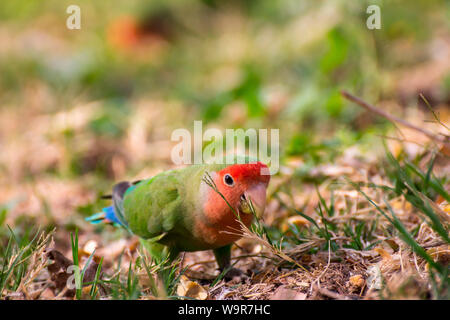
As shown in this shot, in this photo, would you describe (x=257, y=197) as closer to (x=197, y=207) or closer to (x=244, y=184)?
(x=244, y=184)

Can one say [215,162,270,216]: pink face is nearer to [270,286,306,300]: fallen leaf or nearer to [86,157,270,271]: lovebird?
[86,157,270,271]: lovebird

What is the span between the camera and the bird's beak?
2359mm

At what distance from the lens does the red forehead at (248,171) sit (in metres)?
2.37

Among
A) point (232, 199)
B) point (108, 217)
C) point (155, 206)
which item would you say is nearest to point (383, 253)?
point (232, 199)

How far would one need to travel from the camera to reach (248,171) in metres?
2.36

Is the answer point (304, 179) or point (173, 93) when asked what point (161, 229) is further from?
point (173, 93)

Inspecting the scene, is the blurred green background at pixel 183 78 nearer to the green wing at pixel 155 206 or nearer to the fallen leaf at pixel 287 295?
the green wing at pixel 155 206

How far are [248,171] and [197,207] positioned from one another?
0.37 meters

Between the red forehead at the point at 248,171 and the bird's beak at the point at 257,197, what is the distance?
0.16ft

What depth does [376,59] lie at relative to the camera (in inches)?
194

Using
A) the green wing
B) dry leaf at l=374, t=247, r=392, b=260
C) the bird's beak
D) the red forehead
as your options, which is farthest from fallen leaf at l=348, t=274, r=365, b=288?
the green wing

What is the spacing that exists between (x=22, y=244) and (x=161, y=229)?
706mm

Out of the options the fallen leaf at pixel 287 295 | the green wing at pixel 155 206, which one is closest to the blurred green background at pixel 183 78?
the green wing at pixel 155 206
